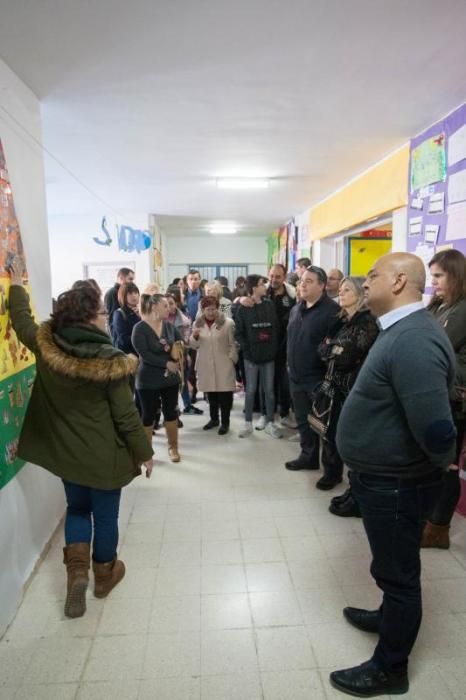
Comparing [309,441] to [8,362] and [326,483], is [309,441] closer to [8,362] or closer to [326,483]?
[326,483]

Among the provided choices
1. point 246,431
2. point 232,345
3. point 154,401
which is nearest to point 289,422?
point 246,431

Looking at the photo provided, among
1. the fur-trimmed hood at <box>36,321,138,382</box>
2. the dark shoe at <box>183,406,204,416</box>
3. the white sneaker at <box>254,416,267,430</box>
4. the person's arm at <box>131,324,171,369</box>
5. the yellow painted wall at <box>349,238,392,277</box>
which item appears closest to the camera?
the fur-trimmed hood at <box>36,321,138,382</box>

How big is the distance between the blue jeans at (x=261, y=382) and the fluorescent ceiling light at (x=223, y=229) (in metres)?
5.77

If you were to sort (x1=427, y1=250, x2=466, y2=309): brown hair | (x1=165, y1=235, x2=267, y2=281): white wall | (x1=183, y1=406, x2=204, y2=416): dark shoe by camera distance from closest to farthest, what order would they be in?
1. (x1=427, y1=250, x2=466, y2=309): brown hair
2. (x1=183, y1=406, x2=204, y2=416): dark shoe
3. (x1=165, y1=235, x2=267, y2=281): white wall

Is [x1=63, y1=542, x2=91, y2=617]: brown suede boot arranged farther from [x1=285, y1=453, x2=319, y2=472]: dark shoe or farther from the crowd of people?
[x1=285, y1=453, x2=319, y2=472]: dark shoe

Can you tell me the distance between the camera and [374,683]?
58.0 inches

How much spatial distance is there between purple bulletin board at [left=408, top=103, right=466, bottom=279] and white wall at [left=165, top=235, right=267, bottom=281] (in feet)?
26.4

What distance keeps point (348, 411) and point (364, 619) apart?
98cm

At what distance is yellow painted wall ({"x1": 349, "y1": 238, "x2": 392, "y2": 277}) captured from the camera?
18.8ft

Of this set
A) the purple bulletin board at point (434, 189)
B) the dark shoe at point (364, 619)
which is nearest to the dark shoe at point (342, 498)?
the dark shoe at point (364, 619)

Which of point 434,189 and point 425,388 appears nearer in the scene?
point 425,388

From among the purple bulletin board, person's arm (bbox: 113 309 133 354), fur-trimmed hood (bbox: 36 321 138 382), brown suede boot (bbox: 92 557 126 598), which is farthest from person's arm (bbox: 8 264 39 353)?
the purple bulletin board

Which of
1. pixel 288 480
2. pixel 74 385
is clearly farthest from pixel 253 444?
pixel 74 385

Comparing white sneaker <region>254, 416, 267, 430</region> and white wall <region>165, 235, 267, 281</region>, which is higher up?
white wall <region>165, 235, 267, 281</region>
